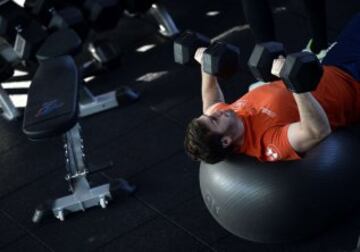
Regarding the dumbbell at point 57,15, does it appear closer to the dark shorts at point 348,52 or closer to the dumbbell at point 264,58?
the dark shorts at point 348,52

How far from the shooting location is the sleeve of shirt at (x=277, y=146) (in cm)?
243

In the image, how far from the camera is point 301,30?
12.6 feet

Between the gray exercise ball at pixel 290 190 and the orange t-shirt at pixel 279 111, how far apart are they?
0.04m

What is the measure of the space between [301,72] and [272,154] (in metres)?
0.38

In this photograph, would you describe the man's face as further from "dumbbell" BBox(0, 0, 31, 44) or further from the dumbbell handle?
"dumbbell" BBox(0, 0, 31, 44)

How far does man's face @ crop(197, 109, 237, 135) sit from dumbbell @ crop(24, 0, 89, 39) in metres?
1.27

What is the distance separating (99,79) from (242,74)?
27.9 inches

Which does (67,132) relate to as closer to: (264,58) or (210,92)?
(210,92)

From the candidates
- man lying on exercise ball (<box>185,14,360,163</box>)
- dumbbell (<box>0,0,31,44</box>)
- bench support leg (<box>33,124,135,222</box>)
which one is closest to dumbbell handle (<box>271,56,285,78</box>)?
man lying on exercise ball (<box>185,14,360,163</box>)

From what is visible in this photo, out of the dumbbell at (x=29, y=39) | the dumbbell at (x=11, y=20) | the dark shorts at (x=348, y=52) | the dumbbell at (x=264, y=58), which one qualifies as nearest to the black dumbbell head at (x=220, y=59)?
the dumbbell at (x=264, y=58)

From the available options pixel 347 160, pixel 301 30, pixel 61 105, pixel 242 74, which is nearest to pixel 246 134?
pixel 347 160

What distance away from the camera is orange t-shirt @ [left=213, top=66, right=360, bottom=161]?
2.46 m

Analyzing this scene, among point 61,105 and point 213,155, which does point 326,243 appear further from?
point 61,105

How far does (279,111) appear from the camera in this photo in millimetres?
2506
